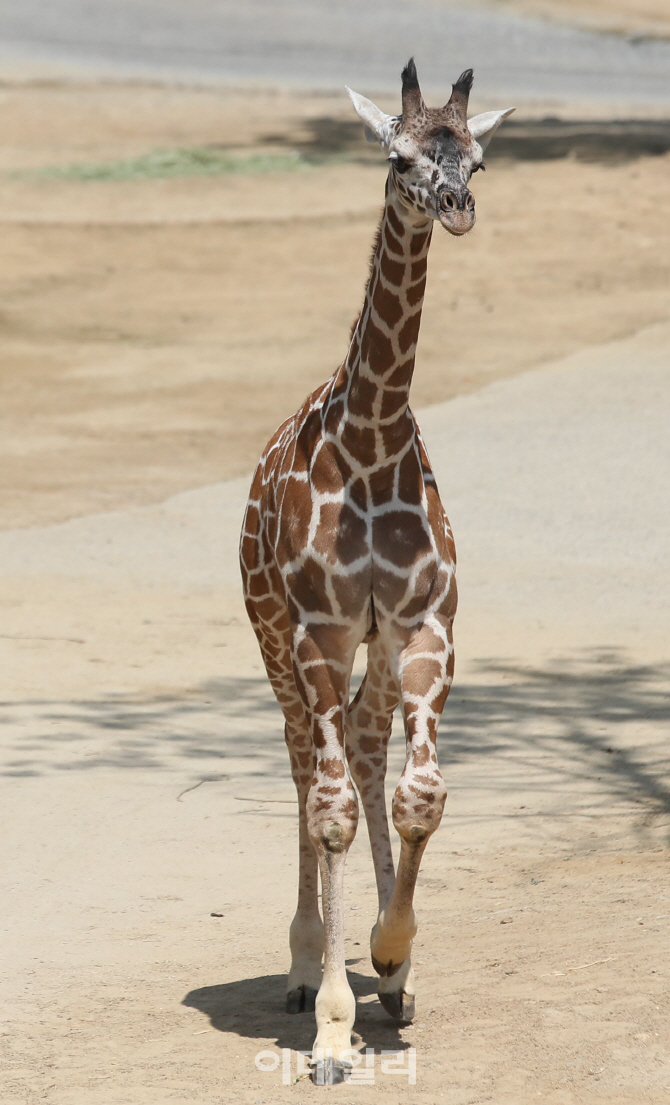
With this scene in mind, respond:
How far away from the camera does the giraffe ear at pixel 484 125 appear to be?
525 cm

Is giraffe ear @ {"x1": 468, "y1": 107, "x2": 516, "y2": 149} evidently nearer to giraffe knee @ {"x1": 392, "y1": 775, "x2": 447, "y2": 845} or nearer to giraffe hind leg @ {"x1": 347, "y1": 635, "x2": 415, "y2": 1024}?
giraffe hind leg @ {"x1": 347, "y1": 635, "x2": 415, "y2": 1024}

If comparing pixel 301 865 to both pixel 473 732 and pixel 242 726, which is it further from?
pixel 242 726

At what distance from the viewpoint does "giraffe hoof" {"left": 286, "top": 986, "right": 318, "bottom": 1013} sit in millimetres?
5809

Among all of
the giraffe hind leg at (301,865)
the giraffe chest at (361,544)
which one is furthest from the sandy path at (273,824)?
the giraffe chest at (361,544)

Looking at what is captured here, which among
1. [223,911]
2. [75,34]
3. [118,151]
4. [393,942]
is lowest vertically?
[223,911]

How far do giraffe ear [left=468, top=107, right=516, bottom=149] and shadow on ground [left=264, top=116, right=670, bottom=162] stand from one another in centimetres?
2186

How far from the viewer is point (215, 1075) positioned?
515 cm

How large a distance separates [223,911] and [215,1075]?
1610mm

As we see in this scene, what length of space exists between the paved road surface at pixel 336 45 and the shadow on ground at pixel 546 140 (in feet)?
14.0

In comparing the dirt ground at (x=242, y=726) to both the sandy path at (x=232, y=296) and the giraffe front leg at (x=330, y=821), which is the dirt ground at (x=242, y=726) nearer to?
the sandy path at (x=232, y=296)

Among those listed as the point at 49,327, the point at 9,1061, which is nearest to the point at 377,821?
the point at 9,1061

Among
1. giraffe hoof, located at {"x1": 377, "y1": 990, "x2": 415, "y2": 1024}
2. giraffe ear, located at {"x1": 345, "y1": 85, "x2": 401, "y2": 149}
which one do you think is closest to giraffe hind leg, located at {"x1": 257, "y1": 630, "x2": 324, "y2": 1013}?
giraffe hoof, located at {"x1": 377, "y1": 990, "x2": 415, "y2": 1024}

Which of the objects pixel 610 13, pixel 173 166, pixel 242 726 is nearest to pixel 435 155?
pixel 242 726

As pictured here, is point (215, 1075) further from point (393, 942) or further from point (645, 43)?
point (645, 43)
